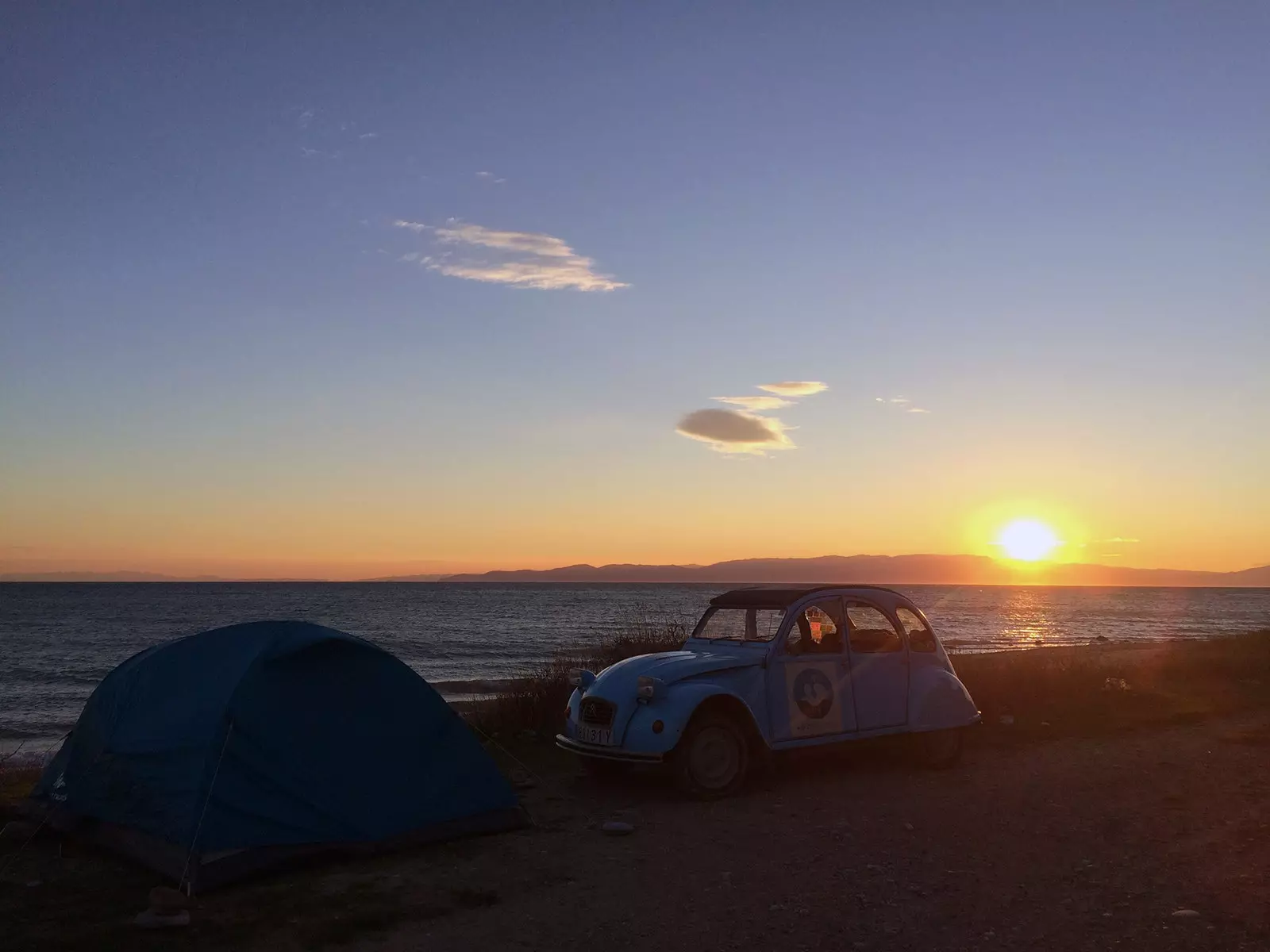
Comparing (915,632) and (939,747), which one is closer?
(939,747)

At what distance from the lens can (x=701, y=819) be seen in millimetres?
8672

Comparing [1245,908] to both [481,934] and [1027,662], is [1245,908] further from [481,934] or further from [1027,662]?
[1027,662]

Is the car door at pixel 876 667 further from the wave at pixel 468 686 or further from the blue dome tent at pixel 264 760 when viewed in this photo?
the wave at pixel 468 686

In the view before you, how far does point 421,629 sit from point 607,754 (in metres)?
51.4

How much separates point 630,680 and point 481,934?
3.95 meters


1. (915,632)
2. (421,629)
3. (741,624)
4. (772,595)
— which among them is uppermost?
(772,595)

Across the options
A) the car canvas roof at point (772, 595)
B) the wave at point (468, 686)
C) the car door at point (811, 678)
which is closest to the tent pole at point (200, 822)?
the car door at point (811, 678)

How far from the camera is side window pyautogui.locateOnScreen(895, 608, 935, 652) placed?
11016 mm

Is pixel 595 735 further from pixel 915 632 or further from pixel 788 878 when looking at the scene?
pixel 915 632

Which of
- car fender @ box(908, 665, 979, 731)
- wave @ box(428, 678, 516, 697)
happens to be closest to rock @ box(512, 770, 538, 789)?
car fender @ box(908, 665, 979, 731)

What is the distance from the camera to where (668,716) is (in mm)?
9164

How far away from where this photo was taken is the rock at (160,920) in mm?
5863

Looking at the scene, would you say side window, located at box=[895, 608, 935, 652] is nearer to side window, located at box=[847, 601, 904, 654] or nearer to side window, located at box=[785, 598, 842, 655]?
side window, located at box=[847, 601, 904, 654]

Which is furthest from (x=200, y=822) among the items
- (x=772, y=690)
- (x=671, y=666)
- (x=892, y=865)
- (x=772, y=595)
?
(x=772, y=595)
